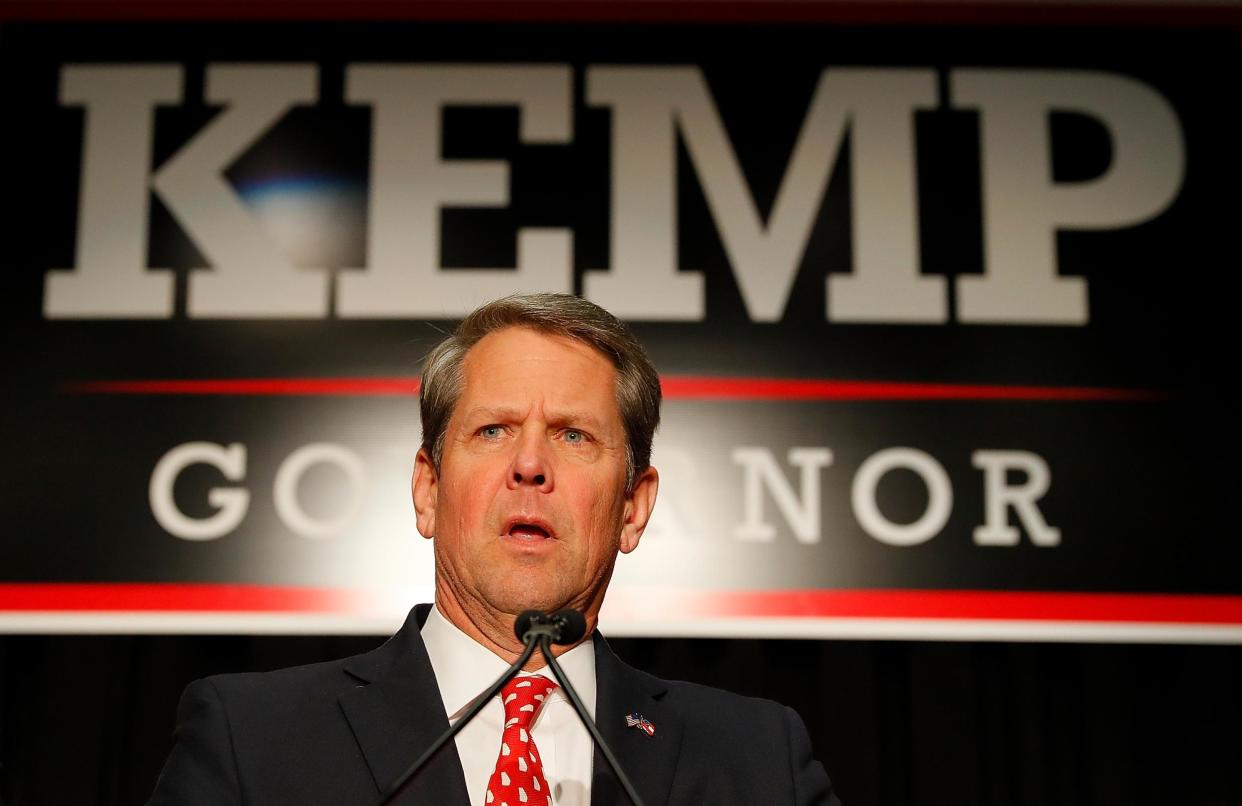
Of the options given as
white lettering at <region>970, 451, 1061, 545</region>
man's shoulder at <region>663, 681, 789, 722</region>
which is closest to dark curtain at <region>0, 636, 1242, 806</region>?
white lettering at <region>970, 451, 1061, 545</region>

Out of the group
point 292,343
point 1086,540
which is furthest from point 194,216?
point 1086,540

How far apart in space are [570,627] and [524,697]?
10.6 inches

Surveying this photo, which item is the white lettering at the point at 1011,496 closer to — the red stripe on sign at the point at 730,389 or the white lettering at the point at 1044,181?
the red stripe on sign at the point at 730,389

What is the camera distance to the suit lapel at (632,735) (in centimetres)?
155

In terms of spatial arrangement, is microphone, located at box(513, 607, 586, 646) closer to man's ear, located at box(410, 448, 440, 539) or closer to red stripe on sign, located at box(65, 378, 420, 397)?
man's ear, located at box(410, 448, 440, 539)

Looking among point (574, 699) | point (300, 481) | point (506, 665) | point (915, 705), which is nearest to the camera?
point (574, 699)

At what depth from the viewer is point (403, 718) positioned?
5.00ft

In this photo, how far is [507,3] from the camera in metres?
3.13

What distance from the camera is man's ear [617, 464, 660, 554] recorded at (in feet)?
5.83

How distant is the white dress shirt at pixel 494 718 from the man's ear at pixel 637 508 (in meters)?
0.17

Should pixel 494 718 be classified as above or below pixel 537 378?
below

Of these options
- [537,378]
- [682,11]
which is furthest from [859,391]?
[537,378]

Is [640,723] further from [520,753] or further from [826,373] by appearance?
[826,373]

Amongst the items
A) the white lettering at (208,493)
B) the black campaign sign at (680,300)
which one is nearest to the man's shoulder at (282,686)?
the black campaign sign at (680,300)
